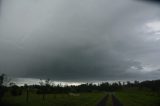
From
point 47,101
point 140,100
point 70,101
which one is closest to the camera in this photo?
point 47,101

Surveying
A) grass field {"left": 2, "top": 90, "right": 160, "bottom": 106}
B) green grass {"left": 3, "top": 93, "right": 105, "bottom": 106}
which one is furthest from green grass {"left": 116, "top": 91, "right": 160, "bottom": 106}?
green grass {"left": 3, "top": 93, "right": 105, "bottom": 106}

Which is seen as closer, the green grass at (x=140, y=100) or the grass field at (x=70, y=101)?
the grass field at (x=70, y=101)

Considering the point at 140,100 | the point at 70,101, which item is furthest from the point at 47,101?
the point at 140,100

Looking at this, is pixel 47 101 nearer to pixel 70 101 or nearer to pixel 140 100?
pixel 70 101

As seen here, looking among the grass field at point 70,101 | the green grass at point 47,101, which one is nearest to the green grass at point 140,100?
the grass field at point 70,101

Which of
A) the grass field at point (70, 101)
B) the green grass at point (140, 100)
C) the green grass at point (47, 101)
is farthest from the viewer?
the green grass at point (140, 100)

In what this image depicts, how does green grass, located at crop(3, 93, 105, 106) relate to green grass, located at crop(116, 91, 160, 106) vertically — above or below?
above

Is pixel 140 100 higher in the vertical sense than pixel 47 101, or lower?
lower

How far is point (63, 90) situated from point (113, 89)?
9247 cm

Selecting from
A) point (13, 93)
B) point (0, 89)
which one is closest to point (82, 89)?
point (13, 93)

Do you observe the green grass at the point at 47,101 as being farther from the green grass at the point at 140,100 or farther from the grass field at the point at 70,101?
the green grass at the point at 140,100

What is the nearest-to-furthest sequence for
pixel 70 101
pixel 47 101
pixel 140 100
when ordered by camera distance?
pixel 47 101 < pixel 70 101 < pixel 140 100

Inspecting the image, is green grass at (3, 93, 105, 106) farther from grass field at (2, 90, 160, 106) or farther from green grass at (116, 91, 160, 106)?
green grass at (116, 91, 160, 106)

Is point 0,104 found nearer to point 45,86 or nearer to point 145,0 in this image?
point 145,0
